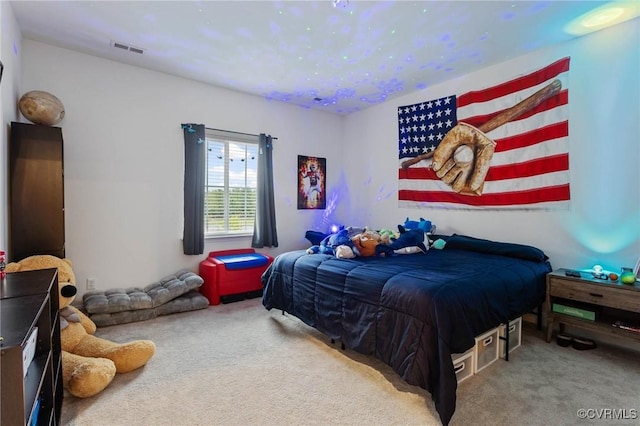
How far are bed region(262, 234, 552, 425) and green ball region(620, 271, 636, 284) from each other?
1.65ft

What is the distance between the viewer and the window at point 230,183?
13.1 feet

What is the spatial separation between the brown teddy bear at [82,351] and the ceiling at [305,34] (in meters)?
2.01

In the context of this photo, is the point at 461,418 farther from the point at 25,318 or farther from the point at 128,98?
the point at 128,98

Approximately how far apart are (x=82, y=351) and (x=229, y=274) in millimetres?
1642

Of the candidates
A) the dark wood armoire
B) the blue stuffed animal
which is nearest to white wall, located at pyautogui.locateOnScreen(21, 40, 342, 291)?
the dark wood armoire

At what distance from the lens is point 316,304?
251cm

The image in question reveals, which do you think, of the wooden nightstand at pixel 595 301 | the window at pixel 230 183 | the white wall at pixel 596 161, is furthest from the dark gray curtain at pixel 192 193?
the wooden nightstand at pixel 595 301

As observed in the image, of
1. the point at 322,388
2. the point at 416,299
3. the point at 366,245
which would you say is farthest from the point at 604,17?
the point at 322,388

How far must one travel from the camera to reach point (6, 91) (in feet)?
7.44

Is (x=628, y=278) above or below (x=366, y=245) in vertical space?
below

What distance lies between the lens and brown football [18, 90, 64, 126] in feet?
8.34

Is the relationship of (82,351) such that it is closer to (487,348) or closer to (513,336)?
(487,348)

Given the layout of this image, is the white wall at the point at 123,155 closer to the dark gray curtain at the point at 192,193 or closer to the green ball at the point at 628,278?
the dark gray curtain at the point at 192,193

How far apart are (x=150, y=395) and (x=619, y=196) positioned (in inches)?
150
